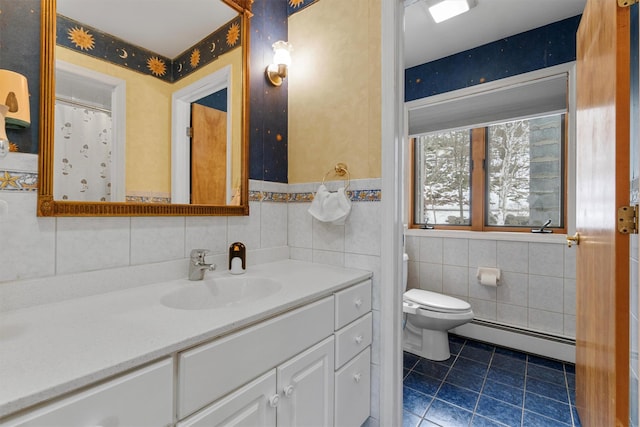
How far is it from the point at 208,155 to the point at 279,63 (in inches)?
25.1

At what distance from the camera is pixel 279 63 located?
4.98 feet

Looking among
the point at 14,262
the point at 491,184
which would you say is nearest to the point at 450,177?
the point at 491,184

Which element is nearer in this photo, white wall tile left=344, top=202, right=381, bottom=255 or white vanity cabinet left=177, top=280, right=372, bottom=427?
white vanity cabinet left=177, top=280, right=372, bottom=427

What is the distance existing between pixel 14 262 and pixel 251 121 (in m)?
1.04

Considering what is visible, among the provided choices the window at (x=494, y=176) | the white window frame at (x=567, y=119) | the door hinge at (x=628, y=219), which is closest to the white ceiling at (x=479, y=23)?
the white window frame at (x=567, y=119)

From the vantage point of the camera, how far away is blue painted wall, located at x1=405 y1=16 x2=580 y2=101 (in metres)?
2.05

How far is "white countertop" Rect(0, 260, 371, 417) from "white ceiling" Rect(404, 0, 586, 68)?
214cm

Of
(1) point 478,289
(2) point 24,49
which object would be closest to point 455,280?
(1) point 478,289

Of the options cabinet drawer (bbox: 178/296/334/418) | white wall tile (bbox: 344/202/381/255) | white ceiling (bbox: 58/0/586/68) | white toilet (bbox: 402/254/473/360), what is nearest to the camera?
cabinet drawer (bbox: 178/296/334/418)

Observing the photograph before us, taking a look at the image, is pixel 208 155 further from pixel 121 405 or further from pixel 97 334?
pixel 121 405

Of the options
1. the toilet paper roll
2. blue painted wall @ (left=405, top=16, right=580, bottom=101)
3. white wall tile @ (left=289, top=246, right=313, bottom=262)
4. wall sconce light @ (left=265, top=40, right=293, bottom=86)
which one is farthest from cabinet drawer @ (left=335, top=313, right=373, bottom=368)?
blue painted wall @ (left=405, top=16, right=580, bottom=101)

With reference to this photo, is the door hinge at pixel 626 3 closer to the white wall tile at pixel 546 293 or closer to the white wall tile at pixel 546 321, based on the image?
the white wall tile at pixel 546 293

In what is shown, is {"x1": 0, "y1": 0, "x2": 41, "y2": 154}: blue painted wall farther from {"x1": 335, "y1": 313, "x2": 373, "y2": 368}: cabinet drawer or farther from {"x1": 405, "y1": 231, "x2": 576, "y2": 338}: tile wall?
{"x1": 405, "y1": 231, "x2": 576, "y2": 338}: tile wall

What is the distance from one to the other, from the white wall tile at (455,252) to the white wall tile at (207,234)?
1966mm
